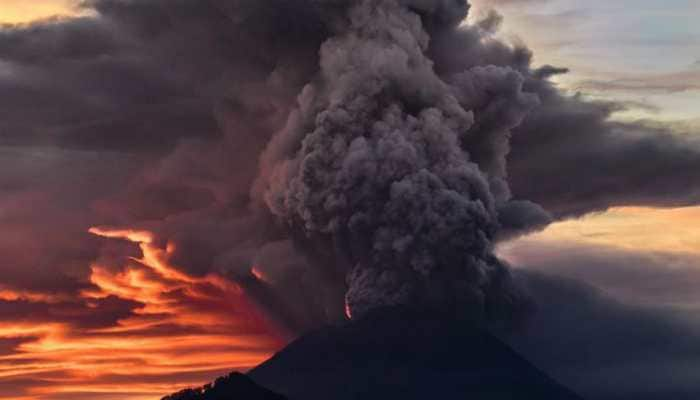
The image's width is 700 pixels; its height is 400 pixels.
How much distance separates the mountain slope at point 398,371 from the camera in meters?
148

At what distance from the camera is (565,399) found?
518 feet

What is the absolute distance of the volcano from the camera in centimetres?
14688

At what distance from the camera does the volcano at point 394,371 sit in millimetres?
146875

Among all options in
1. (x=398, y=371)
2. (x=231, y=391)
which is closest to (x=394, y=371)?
(x=398, y=371)

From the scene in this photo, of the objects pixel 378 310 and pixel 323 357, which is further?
pixel 323 357

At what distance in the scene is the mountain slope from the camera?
14762cm

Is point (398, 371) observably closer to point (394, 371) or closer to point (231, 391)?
point (394, 371)

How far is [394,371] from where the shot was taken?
152375mm

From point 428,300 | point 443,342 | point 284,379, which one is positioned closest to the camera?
point 428,300

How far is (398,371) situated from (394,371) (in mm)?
543

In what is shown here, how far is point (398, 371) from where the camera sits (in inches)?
6009

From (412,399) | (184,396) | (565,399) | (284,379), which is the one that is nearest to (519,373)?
(565,399)

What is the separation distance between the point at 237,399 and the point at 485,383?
1161 inches

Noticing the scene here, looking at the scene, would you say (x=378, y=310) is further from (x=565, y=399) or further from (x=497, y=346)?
(x=565, y=399)
